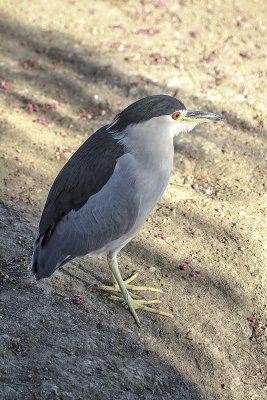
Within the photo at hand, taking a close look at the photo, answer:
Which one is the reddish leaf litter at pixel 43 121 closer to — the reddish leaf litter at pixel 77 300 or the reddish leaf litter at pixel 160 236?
the reddish leaf litter at pixel 160 236

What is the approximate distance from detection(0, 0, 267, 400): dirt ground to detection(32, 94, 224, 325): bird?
472mm

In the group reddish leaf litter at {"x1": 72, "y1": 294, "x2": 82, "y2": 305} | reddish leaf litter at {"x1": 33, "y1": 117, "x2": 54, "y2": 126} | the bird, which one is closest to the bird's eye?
the bird

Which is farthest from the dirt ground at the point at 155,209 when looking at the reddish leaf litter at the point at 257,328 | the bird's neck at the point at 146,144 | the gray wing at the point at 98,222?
the bird's neck at the point at 146,144

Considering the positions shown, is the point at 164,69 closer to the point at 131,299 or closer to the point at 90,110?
the point at 90,110

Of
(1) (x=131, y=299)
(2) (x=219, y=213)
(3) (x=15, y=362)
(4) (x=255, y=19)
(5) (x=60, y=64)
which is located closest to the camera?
(3) (x=15, y=362)

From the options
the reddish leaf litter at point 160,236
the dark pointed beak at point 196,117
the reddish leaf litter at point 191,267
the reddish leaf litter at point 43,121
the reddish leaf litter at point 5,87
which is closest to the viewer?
the dark pointed beak at point 196,117

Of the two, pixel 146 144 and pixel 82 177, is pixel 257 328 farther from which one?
pixel 82 177

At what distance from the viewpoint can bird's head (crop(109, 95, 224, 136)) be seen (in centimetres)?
425

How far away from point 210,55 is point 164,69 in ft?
2.09

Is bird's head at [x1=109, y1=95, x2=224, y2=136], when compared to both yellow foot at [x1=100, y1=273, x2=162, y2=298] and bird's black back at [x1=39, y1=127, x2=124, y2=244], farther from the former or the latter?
yellow foot at [x1=100, y1=273, x2=162, y2=298]

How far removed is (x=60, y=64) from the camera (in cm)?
755

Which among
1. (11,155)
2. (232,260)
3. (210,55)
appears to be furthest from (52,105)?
(232,260)

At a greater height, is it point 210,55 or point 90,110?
point 210,55

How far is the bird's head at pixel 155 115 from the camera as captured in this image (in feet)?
13.9
